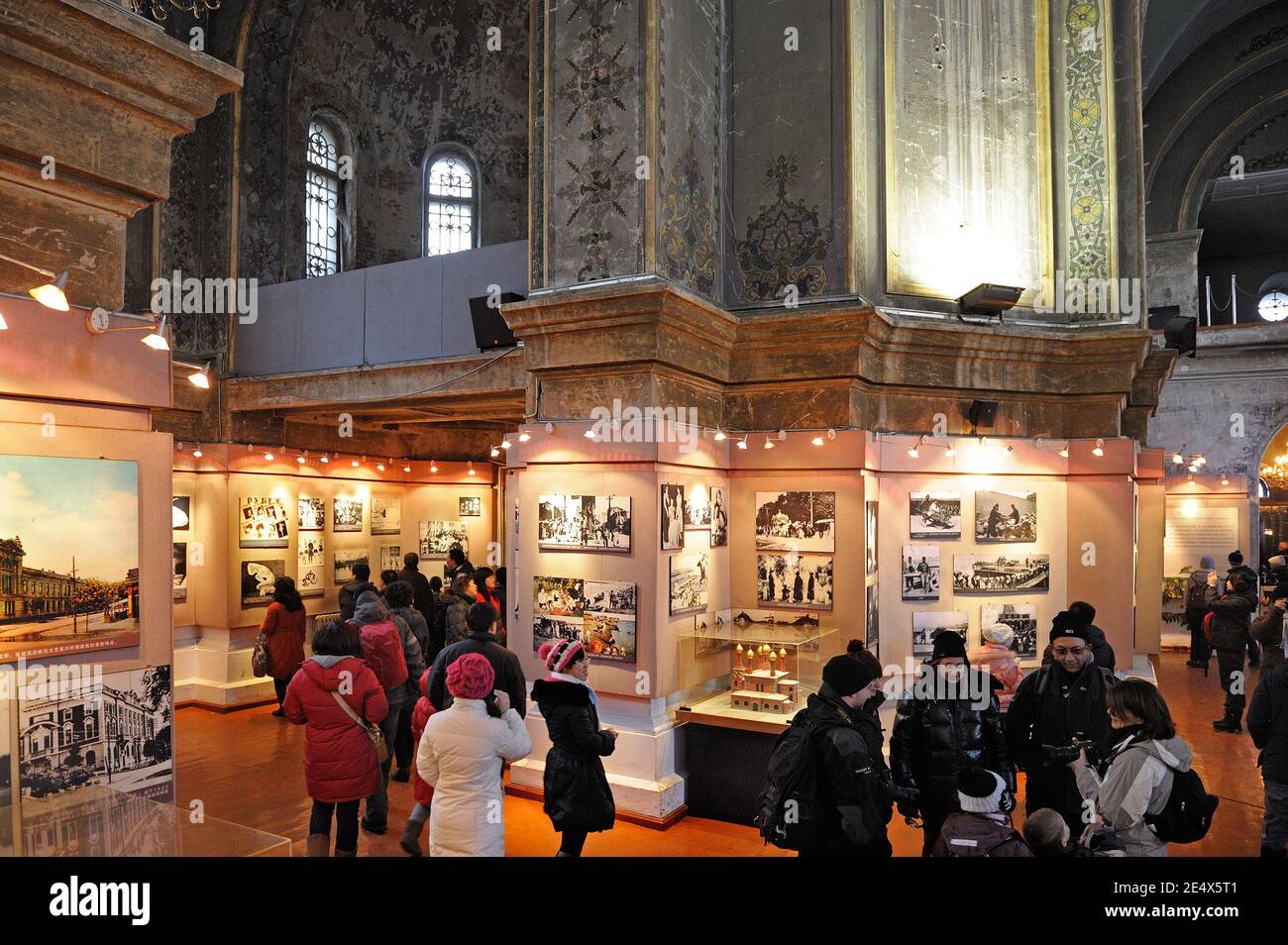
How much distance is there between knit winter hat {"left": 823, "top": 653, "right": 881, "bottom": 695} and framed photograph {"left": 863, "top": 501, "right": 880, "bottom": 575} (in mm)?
3788

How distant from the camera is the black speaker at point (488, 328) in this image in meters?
8.83

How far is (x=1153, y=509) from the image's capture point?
1273 cm

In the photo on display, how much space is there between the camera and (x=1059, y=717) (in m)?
4.67

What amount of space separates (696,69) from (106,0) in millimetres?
5089

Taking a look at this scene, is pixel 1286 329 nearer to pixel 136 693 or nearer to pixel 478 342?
pixel 478 342

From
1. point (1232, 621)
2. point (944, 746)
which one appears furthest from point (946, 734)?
point (1232, 621)

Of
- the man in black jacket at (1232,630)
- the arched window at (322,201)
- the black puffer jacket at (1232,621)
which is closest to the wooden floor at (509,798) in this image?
the man in black jacket at (1232,630)

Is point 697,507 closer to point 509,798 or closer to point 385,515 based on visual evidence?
point 509,798

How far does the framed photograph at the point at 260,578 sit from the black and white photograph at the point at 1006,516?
8.84 metres

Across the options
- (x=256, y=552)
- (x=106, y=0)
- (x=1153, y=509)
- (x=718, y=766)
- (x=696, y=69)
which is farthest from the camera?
(x=1153, y=509)

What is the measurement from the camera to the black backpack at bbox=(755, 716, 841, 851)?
3674mm

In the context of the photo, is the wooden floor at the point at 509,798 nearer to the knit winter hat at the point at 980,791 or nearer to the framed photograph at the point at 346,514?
the framed photograph at the point at 346,514

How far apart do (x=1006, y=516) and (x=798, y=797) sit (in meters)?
5.58
